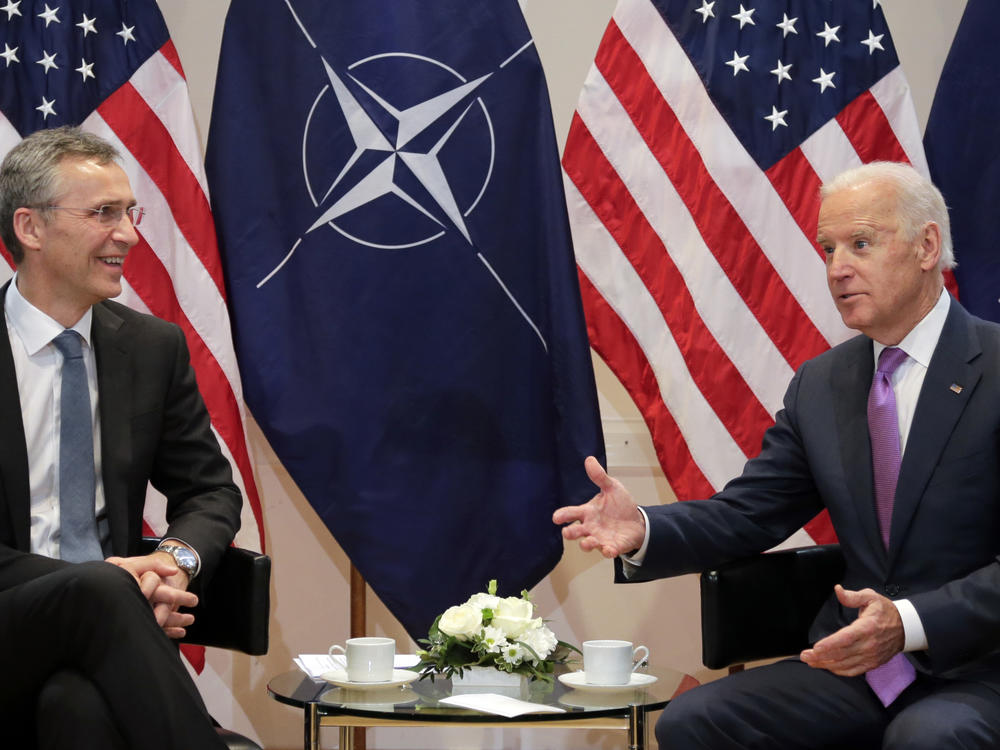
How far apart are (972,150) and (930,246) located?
1110mm

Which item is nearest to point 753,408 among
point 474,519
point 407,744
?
point 474,519

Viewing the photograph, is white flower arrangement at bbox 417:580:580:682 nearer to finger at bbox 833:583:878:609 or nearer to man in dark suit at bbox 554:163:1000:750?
man in dark suit at bbox 554:163:1000:750

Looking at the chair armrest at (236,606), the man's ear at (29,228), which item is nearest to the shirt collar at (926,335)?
the chair armrest at (236,606)

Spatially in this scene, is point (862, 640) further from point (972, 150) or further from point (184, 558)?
point (972, 150)

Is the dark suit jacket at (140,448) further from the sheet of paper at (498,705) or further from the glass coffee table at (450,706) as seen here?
the sheet of paper at (498,705)

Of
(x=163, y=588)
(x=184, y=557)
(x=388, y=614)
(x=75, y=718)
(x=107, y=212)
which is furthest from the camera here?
(x=388, y=614)

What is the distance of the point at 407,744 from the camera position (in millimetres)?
4090

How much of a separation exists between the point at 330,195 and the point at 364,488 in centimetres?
86

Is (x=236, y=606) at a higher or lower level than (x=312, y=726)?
higher

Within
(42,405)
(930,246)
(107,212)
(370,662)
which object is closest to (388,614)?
(370,662)

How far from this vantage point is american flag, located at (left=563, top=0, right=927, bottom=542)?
11.3ft

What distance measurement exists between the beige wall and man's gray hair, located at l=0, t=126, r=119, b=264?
1.43 metres

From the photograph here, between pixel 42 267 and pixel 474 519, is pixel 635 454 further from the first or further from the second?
pixel 42 267

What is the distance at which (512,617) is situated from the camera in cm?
253
